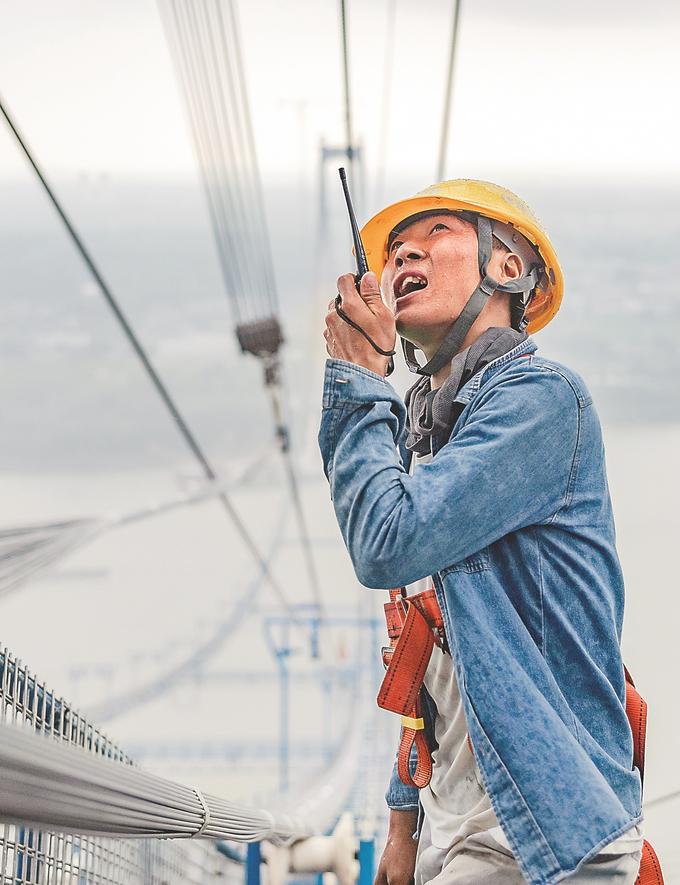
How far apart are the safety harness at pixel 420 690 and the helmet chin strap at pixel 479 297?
0.29 m

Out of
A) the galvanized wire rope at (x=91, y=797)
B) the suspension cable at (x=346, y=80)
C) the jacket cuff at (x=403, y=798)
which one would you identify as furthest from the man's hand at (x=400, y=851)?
the suspension cable at (x=346, y=80)

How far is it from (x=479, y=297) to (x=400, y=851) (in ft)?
2.50

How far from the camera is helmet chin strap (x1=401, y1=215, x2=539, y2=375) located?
107 centimetres

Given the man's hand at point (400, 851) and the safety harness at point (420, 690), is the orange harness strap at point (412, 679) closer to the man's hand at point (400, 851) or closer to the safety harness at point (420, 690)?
the safety harness at point (420, 690)

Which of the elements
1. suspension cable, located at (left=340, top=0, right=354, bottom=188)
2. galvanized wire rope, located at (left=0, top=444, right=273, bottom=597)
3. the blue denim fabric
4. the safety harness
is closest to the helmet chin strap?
the blue denim fabric

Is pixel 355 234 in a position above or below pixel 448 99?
below

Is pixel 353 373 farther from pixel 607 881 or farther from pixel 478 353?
pixel 607 881

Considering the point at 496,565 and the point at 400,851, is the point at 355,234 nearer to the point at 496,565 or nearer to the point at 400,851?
the point at 496,565

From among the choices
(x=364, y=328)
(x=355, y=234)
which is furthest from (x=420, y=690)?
(x=355, y=234)

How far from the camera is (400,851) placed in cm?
118

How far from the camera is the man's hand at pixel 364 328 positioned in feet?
3.14

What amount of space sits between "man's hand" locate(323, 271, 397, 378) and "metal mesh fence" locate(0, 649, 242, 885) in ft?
1.56

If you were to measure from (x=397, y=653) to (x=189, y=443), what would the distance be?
3571 mm

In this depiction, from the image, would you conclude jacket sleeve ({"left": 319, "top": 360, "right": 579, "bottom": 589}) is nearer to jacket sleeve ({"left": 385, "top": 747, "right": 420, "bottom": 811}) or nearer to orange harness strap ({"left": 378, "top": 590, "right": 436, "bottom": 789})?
orange harness strap ({"left": 378, "top": 590, "right": 436, "bottom": 789})
